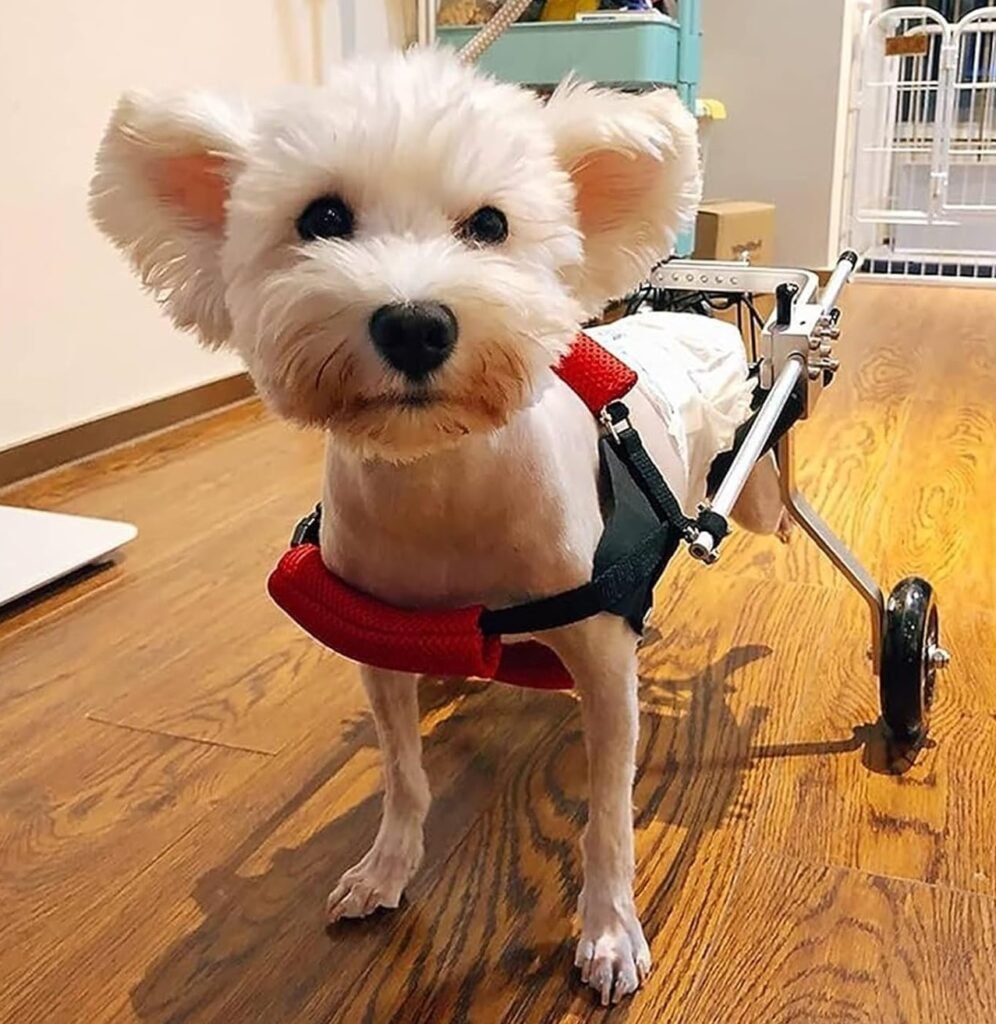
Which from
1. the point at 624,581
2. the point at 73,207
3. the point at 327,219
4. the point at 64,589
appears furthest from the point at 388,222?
the point at 73,207

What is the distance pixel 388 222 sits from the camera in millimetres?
712

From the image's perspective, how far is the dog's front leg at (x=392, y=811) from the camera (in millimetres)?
946

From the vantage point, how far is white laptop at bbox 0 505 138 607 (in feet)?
5.03

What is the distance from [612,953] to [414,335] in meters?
0.47

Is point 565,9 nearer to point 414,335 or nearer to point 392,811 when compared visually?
point 392,811

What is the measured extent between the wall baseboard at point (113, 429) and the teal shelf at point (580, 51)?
1.08 m

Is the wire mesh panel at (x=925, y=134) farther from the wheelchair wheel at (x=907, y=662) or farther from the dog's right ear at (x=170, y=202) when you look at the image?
the dog's right ear at (x=170, y=202)

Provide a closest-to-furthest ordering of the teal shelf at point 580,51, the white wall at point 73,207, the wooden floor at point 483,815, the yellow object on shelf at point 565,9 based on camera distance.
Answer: the wooden floor at point 483,815
the white wall at point 73,207
the teal shelf at point 580,51
the yellow object on shelf at point 565,9

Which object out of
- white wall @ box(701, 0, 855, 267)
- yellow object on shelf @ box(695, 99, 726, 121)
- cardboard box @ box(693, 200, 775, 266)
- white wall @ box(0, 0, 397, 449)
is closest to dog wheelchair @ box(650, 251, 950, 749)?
white wall @ box(0, 0, 397, 449)

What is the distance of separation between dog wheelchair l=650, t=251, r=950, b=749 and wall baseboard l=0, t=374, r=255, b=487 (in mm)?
924

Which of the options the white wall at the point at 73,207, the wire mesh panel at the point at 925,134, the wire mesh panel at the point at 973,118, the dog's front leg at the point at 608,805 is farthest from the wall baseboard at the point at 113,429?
the wire mesh panel at the point at 973,118

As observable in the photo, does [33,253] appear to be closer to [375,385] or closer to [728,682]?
[728,682]

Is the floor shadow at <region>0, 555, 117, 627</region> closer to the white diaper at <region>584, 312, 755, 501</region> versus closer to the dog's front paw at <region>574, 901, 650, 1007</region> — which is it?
the white diaper at <region>584, 312, 755, 501</region>

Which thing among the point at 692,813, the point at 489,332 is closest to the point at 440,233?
the point at 489,332
